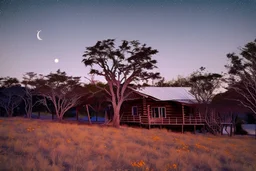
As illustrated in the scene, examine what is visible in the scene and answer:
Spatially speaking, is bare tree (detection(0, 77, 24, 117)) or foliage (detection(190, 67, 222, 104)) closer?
foliage (detection(190, 67, 222, 104))

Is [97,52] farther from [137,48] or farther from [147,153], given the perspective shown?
[147,153]

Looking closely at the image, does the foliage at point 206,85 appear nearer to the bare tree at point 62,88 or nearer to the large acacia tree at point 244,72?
the large acacia tree at point 244,72

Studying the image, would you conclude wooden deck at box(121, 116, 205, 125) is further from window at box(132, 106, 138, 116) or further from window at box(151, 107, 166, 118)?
window at box(132, 106, 138, 116)

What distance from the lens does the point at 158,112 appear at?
33938 millimetres

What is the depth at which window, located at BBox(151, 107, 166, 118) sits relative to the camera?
3378 centimetres

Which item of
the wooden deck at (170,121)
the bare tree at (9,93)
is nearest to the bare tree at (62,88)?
the bare tree at (9,93)

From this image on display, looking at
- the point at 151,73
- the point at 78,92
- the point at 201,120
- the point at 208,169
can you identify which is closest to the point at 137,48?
the point at 151,73

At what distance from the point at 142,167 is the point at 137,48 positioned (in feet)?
64.6

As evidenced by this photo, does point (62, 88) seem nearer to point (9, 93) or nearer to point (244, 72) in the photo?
point (9, 93)

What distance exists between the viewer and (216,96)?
32.6 metres

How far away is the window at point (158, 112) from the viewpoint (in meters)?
33.8

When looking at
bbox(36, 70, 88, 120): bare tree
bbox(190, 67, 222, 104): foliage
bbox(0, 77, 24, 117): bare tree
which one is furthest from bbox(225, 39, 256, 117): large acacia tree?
bbox(0, 77, 24, 117): bare tree

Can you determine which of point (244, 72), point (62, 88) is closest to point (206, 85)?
point (244, 72)

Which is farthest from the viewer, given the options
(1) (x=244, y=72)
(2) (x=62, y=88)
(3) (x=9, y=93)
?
(3) (x=9, y=93)
